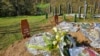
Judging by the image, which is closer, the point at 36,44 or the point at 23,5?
the point at 36,44

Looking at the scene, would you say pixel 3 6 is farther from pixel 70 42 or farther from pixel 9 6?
pixel 70 42

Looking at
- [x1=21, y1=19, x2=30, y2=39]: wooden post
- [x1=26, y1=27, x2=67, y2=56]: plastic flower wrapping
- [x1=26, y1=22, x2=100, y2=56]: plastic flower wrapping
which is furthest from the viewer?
[x1=21, y1=19, x2=30, y2=39]: wooden post

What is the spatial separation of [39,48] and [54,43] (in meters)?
0.64

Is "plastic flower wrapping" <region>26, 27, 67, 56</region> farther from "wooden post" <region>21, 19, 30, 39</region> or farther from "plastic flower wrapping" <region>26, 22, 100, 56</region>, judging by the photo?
"wooden post" <region>21, 19, 30, 39</region>

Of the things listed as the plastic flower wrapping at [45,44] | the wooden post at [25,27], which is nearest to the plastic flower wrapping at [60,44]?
the plastic flower wrapping at [45,44]

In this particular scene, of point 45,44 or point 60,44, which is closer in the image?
point 60,44

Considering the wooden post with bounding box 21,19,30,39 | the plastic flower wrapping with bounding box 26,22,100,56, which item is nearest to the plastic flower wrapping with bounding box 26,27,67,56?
the plastic flower wrapping with bounding box 26,22,100,56

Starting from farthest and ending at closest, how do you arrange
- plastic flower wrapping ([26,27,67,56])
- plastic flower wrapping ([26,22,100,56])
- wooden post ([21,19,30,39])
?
wooden post ([21,19,30,39])
plastic flower wrapping ([26,27,67,56])
plastic flower wrapping ([26,22,100,56])

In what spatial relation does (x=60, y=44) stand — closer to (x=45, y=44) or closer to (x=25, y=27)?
(x=45, y=44)

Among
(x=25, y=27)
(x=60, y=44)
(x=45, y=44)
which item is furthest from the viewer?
(x=25, y=27)

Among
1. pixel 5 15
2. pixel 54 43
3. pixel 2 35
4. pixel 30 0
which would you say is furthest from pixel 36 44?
pixel 30 0

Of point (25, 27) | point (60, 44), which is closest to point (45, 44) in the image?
point (60, 44)

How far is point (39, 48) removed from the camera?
26.8 ft

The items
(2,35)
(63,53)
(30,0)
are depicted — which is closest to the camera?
(63,53)
